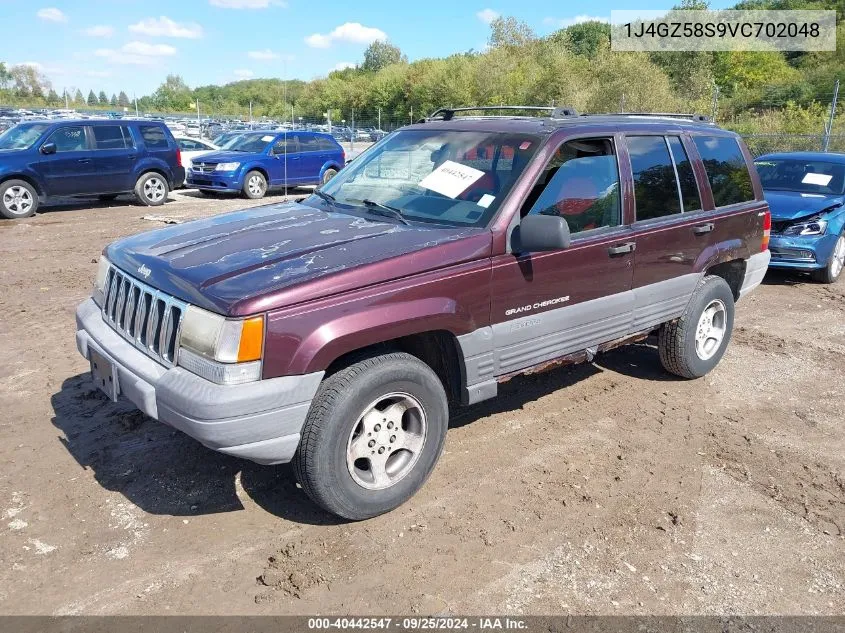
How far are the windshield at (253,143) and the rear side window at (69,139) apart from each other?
3.85m

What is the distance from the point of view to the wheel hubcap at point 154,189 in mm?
14852

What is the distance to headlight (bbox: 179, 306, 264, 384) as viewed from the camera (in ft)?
9.40

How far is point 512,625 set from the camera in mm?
2746

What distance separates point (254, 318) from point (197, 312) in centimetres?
32

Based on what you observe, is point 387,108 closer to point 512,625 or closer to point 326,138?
point 326,138

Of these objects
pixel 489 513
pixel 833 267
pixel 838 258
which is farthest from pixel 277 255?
pixel 838 258

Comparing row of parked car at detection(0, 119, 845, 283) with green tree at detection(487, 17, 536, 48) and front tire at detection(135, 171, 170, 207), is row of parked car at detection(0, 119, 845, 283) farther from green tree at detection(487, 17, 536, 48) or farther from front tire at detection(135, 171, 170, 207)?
green tree at detection(487, 17, 536, 48)

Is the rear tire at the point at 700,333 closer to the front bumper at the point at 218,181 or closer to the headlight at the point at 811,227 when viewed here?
the headlight at the point at 811,227

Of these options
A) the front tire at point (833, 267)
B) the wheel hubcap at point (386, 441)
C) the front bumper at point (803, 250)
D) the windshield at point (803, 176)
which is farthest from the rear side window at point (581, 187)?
the windshield at point (803, 176)

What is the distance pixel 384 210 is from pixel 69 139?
39.3ft

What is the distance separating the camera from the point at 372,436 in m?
3.36

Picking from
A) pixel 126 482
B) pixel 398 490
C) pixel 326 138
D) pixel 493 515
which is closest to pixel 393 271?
pixel 398 490

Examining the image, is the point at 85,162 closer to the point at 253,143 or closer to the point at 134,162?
the point at 134,162

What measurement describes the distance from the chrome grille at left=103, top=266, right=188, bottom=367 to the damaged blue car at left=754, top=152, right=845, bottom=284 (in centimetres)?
779
